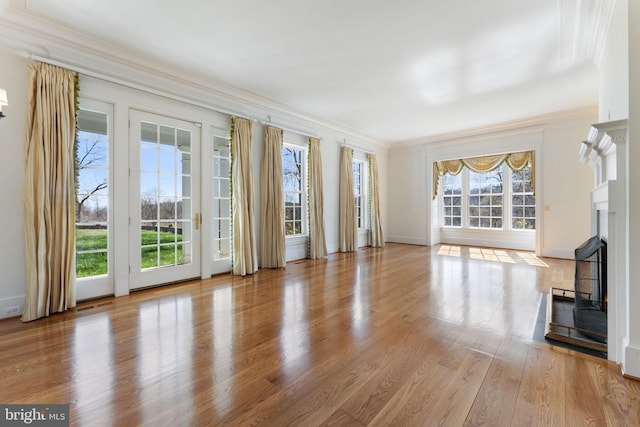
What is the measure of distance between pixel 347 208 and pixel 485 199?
4018 mm

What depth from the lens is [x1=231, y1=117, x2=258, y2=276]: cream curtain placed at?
14.9 feet

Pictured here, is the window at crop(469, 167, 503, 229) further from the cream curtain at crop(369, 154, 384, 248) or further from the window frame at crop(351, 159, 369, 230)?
the window frame at crop(351, 159, 369, 230)

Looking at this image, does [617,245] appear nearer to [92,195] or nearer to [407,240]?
[92,195]

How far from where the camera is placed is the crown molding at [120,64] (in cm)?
277

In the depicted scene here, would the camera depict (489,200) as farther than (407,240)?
No

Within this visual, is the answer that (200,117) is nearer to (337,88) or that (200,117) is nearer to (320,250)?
(337,88)

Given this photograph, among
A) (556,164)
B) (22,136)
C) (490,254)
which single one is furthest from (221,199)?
(556,164)

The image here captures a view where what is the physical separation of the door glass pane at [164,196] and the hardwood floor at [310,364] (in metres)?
0.66

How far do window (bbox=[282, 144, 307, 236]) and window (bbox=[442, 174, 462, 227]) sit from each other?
470 cm

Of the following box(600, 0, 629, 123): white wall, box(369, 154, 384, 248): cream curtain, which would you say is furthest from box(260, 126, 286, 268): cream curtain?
box(600, 0, 629, 123): white wall

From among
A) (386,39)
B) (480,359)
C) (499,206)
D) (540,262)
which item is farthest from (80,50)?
(499,206)

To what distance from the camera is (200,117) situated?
427 centimetres

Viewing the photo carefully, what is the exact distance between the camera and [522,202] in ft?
23.5

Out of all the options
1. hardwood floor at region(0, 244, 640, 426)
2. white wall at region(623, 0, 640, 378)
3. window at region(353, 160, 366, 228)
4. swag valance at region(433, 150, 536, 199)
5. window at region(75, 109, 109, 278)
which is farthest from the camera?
window at region(353, 160, 366, 228)
